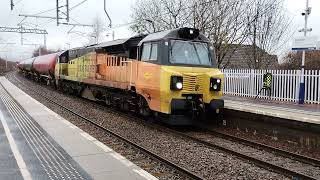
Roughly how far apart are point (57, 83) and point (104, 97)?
13702mm

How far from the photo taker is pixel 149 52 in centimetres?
1396

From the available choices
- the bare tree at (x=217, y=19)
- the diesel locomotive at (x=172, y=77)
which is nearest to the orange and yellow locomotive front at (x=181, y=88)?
the diesel locomotive at (x=172, y=77)

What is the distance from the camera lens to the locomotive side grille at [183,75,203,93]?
13.0 m

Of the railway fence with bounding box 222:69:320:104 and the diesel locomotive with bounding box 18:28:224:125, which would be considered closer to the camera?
the diesel locomotive with bounding box 18:28:224:125

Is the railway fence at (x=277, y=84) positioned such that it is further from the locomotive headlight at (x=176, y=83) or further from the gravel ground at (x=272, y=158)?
the locomotive headlight at (x=176, y=83)

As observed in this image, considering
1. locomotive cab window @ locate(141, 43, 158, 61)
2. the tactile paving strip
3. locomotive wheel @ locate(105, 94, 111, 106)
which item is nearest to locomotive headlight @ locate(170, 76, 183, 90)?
locomotive cab window @ locate(141, 43, 158, 61)

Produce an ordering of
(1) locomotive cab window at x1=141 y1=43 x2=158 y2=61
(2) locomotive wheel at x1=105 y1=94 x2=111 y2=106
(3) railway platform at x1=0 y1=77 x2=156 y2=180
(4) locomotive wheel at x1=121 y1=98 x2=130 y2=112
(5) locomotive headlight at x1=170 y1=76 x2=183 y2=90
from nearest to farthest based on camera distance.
Answer: (3) railway platform at x1=0 y1=77 x2=156 y2=180 → (5) locomotive headlight at x1=170 y1=76 x2=183 y2=90 → (1) locomotive cab window at x1=141 y1=43 x2=158 y2=61 → (4) locomotive wheel at x1=121 y1=98 x2=130 y2=112 → (2) locomotive wheel at x1=105 y1=94 x2=111 y2=106

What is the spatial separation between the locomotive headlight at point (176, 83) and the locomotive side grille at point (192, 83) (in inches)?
7.2

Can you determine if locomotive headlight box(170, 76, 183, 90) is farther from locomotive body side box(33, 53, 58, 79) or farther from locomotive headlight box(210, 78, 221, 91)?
locomotive body side box(33, 53, 58, 79)

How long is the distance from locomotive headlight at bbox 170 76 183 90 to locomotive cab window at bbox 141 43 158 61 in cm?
102

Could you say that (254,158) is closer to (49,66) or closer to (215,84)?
(215,84)

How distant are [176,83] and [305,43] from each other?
335 inches

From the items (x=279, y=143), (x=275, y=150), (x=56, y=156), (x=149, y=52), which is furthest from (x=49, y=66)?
(x=275, y=150)

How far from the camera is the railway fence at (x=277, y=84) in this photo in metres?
18.2
